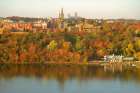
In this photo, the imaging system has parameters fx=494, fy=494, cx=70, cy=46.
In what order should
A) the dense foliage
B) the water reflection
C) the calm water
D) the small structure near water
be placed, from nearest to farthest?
the calm water → the water reflection → the small structure near water → the dense foliage

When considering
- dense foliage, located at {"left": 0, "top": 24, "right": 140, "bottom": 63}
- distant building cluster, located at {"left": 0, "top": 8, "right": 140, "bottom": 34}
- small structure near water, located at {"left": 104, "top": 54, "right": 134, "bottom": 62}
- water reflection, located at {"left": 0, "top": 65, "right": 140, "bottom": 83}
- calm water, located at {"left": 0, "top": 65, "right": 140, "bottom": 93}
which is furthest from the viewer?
distant building cluster, located at {"left": 0, "top": 8, "right": 140, "bottom": 34}

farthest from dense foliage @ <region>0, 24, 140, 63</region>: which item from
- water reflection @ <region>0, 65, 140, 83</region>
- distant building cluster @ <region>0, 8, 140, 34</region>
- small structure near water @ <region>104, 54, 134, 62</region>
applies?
distant building cluster @ <region>0, 8, 140, 34</region>

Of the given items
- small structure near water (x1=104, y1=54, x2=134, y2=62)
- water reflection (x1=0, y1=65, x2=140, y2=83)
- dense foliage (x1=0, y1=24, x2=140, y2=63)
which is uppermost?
dense foliage (x1=0, y1=24, x2=140, y2=63)

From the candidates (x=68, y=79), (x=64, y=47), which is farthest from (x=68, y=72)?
(x=64, y=47)

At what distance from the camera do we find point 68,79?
382 inches

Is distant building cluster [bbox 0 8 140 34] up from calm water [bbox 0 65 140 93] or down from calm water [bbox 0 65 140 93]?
up

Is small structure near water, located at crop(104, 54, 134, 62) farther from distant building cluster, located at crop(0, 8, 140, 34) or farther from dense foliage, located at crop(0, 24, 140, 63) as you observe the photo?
distant building cluster, located at crop(0, 8, 140, 34)

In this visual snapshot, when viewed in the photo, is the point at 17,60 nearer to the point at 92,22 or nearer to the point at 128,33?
the point at 128,33

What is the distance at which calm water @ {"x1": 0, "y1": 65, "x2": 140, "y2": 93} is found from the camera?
27.8 ft

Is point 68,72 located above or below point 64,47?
below

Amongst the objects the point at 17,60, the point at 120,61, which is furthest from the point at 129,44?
the point at 17,60

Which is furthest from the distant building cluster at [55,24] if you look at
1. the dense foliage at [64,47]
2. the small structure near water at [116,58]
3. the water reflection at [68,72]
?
the water reflection at [68,72]

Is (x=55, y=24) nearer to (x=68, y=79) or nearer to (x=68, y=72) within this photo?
(x=68, y=72)

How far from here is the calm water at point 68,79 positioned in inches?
333
